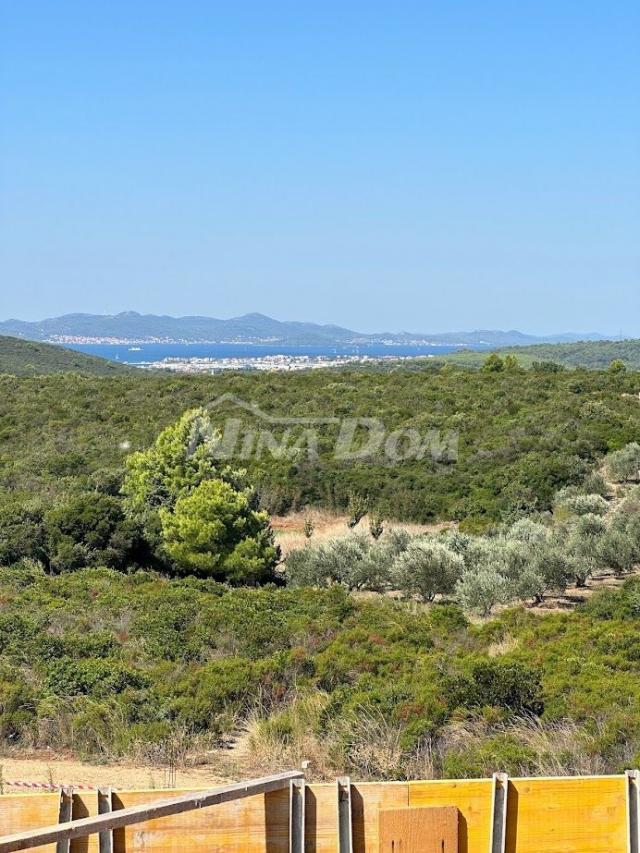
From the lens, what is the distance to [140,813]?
4387 millimetres

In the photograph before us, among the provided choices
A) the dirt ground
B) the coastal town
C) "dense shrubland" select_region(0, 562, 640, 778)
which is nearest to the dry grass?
"dense shrubland" select_region(0, 562, 640, 778)

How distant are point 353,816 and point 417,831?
319 mm

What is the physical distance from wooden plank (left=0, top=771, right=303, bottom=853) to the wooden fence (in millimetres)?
27

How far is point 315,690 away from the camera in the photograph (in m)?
9.05

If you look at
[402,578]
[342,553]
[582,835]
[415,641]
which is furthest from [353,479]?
[582,835]

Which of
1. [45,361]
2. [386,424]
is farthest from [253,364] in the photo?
[386,424]

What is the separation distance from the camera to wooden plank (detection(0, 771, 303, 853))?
4152mm

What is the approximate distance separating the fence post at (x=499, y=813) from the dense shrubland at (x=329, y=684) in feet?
5.29

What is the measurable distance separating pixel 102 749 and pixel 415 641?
13.5ft

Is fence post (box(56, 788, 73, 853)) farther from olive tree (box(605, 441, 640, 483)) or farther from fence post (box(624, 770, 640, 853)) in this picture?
olive tree (box(605, 441, 640, 483))

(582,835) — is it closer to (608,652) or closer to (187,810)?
(187,810)

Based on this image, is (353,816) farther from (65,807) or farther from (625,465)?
(625,465)

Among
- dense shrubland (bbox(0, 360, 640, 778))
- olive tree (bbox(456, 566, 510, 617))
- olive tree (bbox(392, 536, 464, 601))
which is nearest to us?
dense shrubland (bbox(0, 360, 640, 778))

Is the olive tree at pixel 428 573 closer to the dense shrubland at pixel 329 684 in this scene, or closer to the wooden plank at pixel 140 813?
the dense shrubland at pixel 329 684
